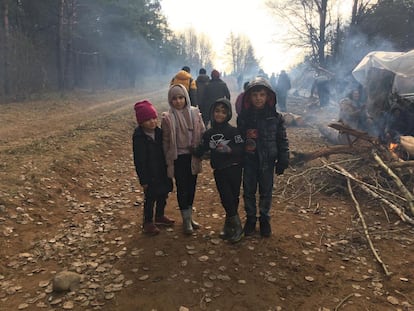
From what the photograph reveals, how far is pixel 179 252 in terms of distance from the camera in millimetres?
4078

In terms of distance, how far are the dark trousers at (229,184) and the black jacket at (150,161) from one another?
0.75 metres

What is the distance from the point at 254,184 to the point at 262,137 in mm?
671

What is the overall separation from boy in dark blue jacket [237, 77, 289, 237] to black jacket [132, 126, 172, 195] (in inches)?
44.1

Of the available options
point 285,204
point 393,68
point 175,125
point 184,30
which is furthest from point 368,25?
point 184,30

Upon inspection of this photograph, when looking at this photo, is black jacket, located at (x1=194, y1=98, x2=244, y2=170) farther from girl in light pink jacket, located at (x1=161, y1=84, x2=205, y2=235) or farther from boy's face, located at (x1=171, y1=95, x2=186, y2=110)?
boy's face, located at (x1=171, y1=95, x2=186, y2=110)

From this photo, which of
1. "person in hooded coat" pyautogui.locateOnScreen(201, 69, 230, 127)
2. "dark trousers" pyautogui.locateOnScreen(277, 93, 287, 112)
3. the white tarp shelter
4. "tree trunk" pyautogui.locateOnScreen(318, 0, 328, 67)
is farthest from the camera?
"tree trunk" pyautogui.locateOnScreen(318, 0, 328, 67)

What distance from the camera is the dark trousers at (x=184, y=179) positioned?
14.2ft

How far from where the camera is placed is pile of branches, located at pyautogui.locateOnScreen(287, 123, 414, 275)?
536cm

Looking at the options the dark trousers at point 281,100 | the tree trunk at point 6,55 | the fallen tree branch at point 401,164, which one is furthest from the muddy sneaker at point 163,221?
the tree trunk at point 6,55

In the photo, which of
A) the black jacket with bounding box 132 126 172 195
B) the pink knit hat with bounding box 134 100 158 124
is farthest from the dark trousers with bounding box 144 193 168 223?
the pink knit hat with bounding box 134 100 158 124

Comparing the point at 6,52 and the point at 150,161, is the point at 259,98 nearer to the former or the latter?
the point at 150,161

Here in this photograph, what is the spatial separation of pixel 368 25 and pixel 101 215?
21.9 metres

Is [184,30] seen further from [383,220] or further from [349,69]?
[383,220]

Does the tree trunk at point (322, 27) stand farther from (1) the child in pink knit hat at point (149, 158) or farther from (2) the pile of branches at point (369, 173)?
(1) the child in pink knit hat at point (149, 158)
